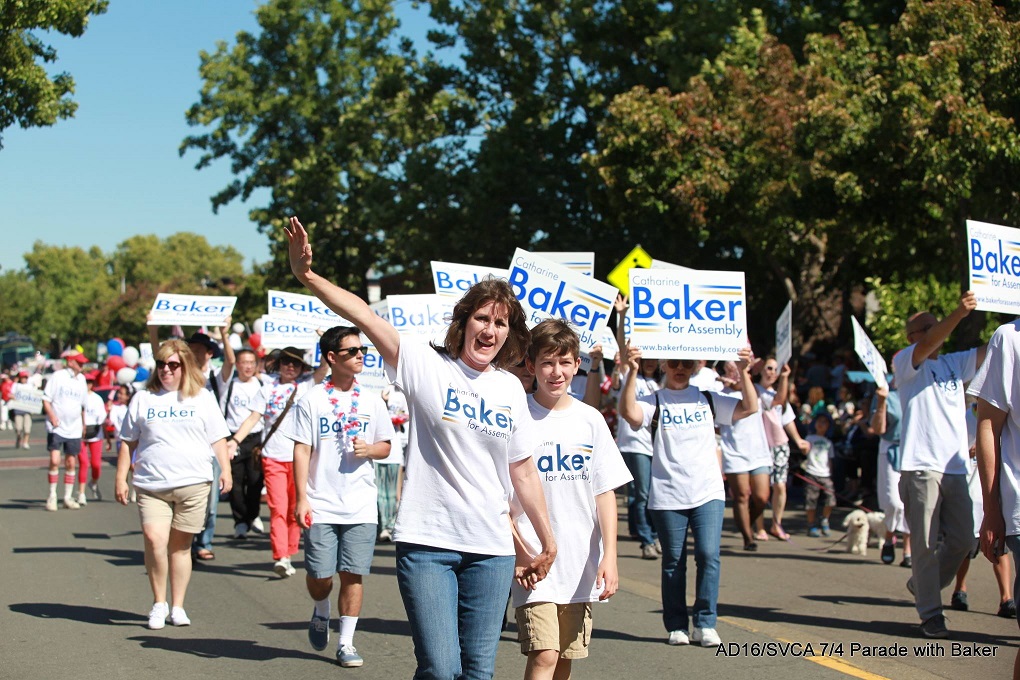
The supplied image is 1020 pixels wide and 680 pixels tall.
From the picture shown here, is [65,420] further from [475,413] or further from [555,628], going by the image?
[475,413]

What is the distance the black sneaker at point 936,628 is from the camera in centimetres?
718

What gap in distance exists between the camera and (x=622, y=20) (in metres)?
23.7

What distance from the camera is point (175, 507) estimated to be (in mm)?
7750

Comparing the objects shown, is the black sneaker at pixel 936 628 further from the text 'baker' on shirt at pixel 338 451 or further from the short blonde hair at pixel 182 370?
the short blonde hair at pixel 182 370

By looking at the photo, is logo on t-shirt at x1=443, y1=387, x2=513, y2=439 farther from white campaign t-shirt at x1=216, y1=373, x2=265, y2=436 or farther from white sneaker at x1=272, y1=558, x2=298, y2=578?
white campaign t-shirt at x1=216, y1=373, x2=265, y2=436

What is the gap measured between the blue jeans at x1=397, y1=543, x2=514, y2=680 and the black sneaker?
396 cm

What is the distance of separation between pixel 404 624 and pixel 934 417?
3.85m

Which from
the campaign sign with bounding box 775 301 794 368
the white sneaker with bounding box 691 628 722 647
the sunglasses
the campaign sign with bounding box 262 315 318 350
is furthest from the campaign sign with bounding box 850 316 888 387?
the sunglasses

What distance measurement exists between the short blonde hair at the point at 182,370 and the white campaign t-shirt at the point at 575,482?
3405mm

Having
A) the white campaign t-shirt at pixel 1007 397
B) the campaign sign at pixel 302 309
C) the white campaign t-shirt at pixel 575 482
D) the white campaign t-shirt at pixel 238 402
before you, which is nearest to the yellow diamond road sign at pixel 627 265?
the campaign sign at pixel 302 309

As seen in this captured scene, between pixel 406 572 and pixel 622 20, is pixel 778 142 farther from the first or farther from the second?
pixel 406 572

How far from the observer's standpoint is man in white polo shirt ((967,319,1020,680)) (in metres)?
4.94

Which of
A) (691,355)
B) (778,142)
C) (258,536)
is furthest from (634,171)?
(691,355)

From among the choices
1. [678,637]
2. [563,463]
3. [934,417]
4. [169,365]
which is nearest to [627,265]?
[934,417]
